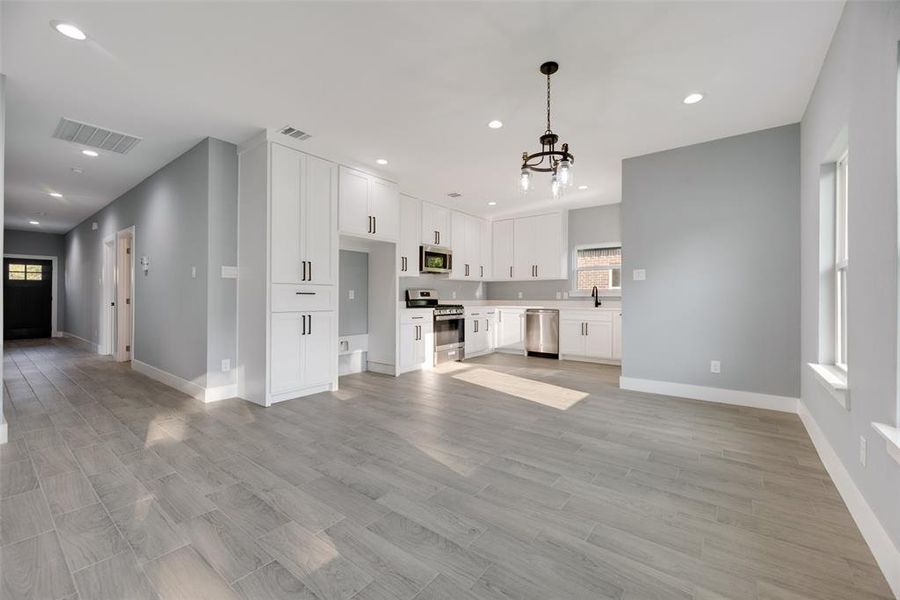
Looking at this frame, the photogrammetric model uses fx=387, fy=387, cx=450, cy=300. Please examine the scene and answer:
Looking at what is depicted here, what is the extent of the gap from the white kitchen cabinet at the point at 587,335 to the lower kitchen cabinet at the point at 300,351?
12.9ft

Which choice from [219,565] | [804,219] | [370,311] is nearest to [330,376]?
[370,311]

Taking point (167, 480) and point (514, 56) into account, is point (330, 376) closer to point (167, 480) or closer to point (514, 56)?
point (167, 480)

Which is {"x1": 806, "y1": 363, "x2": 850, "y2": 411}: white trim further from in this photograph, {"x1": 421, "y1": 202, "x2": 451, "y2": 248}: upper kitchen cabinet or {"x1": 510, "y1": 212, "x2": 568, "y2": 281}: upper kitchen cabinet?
{"x1": 421, "y1": 202, "x2": 451, "y2": 248}: upper kitchen cabinet

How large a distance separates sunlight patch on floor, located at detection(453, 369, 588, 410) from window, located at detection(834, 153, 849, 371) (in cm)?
202

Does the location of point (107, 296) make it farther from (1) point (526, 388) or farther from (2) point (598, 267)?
(2) point (598, 267)

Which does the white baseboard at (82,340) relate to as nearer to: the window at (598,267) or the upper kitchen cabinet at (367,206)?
the upper kitchen cabinet at (367,206)

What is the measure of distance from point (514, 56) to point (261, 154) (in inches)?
105

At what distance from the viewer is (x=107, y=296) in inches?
260

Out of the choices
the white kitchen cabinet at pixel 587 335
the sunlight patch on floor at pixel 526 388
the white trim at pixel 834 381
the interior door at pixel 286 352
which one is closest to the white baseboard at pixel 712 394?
the sunlight patch on floor at pixel 526 388

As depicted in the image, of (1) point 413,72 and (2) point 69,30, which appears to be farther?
(1) point 413,72

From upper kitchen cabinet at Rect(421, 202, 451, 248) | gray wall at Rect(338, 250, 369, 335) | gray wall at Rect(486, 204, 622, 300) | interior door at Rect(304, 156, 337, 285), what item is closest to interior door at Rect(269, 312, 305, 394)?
interior door at Rect(304, 156, 337, 285)

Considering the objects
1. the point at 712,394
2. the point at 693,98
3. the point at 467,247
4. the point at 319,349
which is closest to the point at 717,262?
the point at 712,394

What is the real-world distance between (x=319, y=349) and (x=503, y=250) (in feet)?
14.5

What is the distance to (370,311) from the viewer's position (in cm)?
557
